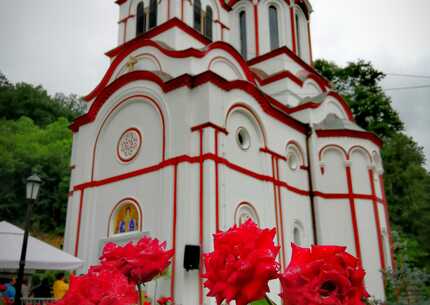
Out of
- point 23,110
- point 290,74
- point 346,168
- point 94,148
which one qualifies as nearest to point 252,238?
point 94,148

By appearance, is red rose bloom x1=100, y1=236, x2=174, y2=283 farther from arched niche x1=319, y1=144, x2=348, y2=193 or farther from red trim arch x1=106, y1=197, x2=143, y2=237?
arched niche x1=319, y1=144, x2=348, y2=193

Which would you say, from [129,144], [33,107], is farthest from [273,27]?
[33,107]

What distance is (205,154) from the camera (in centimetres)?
1030

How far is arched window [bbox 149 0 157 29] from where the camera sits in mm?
14891

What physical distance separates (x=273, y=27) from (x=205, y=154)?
395 inches

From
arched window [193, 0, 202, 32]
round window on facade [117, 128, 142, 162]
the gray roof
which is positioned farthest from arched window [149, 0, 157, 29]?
the gray roof

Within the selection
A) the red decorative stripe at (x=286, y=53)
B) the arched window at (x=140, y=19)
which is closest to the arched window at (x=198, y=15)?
the arched window at (x=140, y=19)

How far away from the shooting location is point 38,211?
2747cm

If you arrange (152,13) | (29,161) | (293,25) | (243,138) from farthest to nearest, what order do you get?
(29,161) → (293,25) → (152,13) → (243,138)

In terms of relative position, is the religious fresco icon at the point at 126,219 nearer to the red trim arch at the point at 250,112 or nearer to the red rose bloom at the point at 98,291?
the red trim arch at the point at 250,112

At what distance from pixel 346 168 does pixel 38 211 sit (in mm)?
20381

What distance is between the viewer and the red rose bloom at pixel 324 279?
46.2 inches

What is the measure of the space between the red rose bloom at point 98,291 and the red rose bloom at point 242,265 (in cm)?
27

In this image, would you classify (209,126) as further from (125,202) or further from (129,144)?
(125,202)
